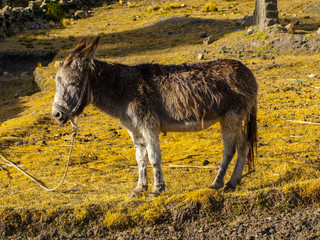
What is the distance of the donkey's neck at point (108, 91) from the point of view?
17.1ft

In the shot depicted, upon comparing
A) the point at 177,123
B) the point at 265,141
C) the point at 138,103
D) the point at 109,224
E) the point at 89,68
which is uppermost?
the point at 89,68

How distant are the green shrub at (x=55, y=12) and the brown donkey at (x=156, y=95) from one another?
31.2m

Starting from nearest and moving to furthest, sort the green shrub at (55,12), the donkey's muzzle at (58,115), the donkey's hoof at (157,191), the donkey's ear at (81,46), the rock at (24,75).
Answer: the donkey's muzzle at (58,115)
the donkey's ear at (81,46)
the donkey's hoof at (157,191)
the rock at (24,75)
the green shrub at (55,12)

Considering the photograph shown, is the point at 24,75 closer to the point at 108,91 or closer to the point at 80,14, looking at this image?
the point at 80,14

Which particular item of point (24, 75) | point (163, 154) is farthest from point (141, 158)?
point (24, 75)

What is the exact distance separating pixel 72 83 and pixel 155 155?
162cm

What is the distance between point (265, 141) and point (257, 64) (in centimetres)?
807

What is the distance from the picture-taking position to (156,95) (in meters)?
5.27

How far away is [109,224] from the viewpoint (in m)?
4.85

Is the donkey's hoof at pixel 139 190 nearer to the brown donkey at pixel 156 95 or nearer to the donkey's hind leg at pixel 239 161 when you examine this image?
the brown donkey at pixel 156 95

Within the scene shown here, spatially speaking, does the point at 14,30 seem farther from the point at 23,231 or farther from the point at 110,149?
the point at 23,231

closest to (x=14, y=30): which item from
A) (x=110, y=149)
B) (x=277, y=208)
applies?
(x=110, y=149)

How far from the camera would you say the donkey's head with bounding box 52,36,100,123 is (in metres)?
4.98

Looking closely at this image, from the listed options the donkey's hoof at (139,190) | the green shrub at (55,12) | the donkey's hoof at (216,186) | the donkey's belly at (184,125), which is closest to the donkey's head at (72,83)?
the donkey's belly at (184,125)
